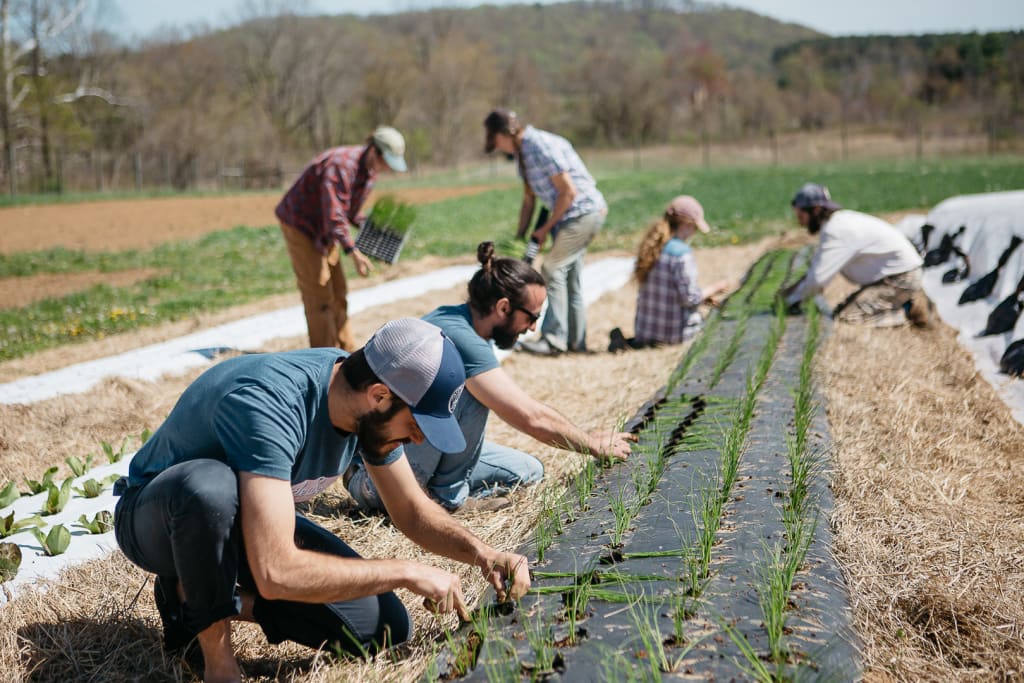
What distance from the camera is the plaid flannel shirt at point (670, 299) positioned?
5.68 meters

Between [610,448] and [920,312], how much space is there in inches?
159

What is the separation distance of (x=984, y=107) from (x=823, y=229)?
51.0 meters

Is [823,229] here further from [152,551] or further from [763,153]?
[763,153]

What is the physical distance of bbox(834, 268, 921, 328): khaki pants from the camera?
6.19 metres

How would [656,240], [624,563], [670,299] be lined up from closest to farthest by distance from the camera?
[624,563] → [656,240] → [670,299]

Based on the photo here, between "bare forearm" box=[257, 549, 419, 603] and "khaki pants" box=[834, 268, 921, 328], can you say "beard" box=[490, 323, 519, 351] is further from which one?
"khaki pants" box=[834, 268, 921, 328]

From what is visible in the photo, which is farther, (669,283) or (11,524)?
(669,283)

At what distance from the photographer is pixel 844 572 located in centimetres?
238

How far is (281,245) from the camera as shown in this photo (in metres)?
14.4

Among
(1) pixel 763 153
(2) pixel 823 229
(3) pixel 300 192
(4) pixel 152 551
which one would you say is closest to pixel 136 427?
(3) pixel 300 192

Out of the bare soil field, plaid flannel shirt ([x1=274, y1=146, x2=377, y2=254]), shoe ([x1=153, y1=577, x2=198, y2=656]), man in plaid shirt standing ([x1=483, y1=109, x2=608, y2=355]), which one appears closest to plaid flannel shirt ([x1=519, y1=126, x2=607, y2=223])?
man in plaid shirt standing ([x1=483, y1=109, x2=608, y2=355])

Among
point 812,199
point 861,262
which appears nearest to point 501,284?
point 812,199

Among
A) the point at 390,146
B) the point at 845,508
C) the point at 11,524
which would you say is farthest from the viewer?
the point at 390,146

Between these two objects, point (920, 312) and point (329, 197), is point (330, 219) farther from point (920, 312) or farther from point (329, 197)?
point (920, 312)
